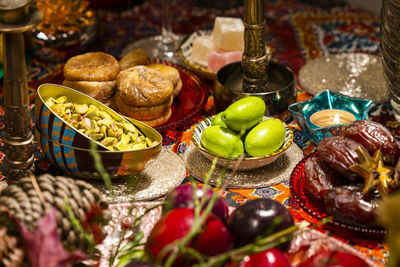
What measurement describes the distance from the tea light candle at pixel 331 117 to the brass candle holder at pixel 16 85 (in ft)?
1.54

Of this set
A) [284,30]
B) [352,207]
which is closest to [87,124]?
[352,207]

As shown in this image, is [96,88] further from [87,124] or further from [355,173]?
[355,173]

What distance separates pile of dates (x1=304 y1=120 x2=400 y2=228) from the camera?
0.67 meters

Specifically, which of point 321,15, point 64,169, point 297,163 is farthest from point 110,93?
point 321,15

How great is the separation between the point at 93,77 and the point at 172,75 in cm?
15

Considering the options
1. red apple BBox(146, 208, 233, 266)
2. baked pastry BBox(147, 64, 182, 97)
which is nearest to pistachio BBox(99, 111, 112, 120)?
baked pastry BBox(147, 64, 182, 97)

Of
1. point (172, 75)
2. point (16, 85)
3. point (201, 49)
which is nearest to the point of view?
point (16, 85)

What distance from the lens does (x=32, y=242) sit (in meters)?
0.49

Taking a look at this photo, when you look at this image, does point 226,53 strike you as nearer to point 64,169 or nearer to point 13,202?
point 64,169

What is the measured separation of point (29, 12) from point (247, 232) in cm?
34

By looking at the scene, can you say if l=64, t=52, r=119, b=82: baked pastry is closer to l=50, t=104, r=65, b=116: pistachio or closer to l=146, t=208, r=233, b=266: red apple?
l=50, t=104, r=65, b=116: pistachio

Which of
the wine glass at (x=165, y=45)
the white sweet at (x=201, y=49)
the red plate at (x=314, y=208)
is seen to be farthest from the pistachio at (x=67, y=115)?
the wine glass at (x=165, y=45)

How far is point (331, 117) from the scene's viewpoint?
917 mm

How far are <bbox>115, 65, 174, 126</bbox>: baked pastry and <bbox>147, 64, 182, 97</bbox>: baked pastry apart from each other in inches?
2.3
